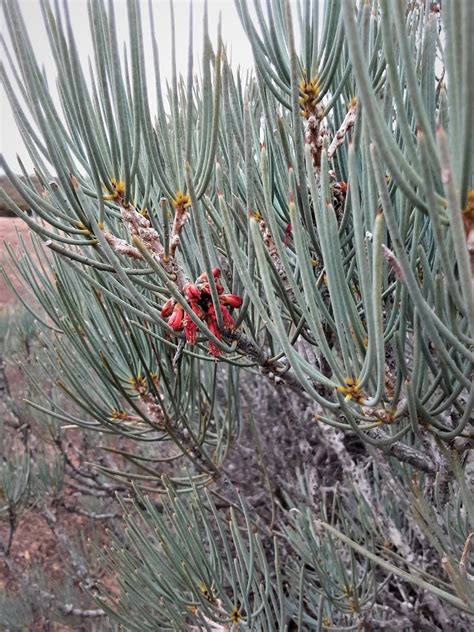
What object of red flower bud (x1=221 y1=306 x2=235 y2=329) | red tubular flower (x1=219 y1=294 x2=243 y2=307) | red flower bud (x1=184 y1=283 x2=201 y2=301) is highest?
red flower bud (x1=184 y1=283 x2=201 y2=301)

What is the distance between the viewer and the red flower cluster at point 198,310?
0.30 metres

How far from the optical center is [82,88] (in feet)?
0.88

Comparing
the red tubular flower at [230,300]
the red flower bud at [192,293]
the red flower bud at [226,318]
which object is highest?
the red flower bud at [192,293]

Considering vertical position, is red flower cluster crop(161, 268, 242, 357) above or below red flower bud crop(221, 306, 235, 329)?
above

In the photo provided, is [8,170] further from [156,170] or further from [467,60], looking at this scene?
[467,60]

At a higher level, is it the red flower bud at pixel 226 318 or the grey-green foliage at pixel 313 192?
the grey-green foliage at pixel 313 192

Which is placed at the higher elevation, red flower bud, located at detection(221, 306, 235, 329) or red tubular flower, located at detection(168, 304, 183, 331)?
red tubular flower, located at detection(168, 304, 183, 331)

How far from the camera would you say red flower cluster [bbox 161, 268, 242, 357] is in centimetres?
30

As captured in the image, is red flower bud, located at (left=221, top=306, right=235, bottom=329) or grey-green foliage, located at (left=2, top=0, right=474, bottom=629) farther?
red flower bud, located at (left=221, top=306, right=235, bottom=329)

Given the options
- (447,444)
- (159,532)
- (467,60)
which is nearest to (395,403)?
(447,444)

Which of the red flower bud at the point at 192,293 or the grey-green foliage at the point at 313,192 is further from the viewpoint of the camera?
the red flower bud at the point at 192,293

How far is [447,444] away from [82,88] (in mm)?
302

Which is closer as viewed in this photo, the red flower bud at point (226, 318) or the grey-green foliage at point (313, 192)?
the grey-green foliage at point (313, 192)

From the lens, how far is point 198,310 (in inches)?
12.2
